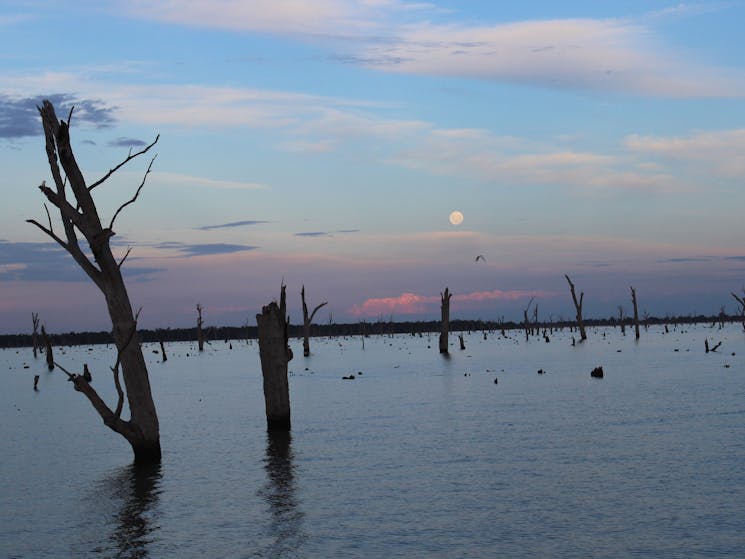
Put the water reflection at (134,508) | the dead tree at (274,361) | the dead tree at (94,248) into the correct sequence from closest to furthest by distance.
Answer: the water reflection at (134,508), the dead tree at (94,248), the dead tree at (274,361)

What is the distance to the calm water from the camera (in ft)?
43.1

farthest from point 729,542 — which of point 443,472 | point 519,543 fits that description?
point 443,472

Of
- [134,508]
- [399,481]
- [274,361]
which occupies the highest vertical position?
[274,361]

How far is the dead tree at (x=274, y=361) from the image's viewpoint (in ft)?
80.5

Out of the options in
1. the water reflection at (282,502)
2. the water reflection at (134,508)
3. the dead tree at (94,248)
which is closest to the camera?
the water reflection at (282,502)

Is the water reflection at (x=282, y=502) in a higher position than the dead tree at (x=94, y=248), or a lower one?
lower

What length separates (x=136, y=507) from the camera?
16.0m

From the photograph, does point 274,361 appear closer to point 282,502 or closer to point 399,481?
point 399,481

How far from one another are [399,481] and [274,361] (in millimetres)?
8111

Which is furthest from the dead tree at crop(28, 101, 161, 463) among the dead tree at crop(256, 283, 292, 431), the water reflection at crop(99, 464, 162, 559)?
the dead tree at crop(256, 283, 292, 431)

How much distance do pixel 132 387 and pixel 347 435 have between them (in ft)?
26.0

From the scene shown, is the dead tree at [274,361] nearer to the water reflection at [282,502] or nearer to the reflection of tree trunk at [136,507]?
the water reflection at [282,502]

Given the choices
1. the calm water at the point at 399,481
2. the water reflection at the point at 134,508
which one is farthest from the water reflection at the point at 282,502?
→ the water reflection at the point at 134,508

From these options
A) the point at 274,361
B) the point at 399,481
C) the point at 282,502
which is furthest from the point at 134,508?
the point at 274,361
